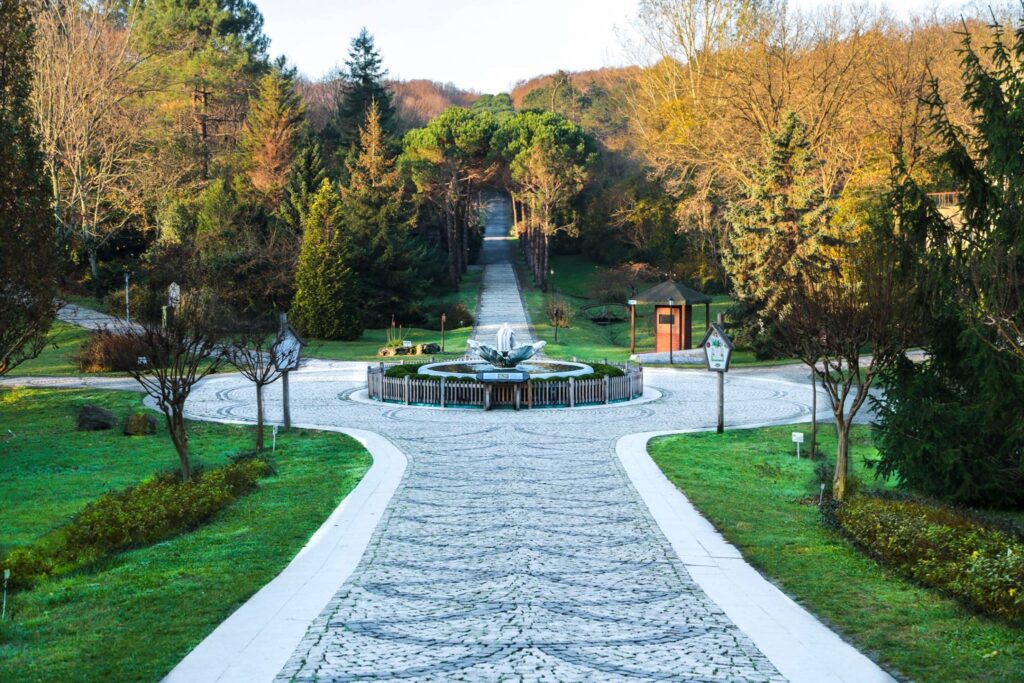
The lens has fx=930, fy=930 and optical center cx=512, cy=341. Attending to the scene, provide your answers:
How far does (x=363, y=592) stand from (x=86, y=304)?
135 feet

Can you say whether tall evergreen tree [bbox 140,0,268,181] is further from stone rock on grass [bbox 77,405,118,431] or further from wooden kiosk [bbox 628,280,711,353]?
stone rock on grass [bbox 77,405,118,431]

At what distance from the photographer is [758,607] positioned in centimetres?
833

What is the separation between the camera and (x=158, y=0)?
58.1 metres

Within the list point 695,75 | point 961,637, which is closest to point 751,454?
point 961,637

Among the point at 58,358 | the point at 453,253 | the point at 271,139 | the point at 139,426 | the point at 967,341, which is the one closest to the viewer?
the point at 967,341

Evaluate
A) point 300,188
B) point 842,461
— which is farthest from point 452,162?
point 842,461

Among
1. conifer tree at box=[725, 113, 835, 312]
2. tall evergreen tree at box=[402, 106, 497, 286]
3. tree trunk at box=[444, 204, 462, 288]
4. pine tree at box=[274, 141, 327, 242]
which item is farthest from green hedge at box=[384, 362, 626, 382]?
tree trunk at box=[444, 204, 462, 288]

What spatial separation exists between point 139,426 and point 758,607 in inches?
573

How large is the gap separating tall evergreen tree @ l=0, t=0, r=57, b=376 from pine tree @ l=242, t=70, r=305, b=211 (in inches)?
1345

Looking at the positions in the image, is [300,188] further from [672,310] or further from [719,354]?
[719,354]

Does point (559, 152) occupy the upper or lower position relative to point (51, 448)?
upper

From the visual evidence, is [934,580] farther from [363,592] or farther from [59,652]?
[59,652]

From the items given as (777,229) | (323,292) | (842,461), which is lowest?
(842,461)

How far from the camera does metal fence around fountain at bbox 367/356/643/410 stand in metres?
23.0
